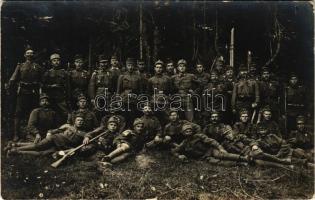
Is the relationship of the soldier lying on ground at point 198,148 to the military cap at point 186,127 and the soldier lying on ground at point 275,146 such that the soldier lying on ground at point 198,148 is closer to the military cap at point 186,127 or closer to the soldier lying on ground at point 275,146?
the military cap at point 186,127

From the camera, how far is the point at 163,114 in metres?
8.68

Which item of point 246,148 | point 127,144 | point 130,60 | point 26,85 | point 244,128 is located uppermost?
point 130,60

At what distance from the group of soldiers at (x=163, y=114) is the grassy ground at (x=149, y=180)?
0.17 m

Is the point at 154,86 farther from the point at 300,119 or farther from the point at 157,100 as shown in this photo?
the point at 300,119

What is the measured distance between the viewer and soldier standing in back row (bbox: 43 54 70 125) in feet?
28.3

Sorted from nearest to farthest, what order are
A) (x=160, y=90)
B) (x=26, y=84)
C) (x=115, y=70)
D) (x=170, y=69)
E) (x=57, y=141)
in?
(x=57, y=141) < (x=26, y=84) < (x=160, y=90) < (x=115, y=70) < (x=170, y=69)

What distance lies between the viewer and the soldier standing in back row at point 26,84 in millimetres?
8562

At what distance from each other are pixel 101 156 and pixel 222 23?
9.95 feet

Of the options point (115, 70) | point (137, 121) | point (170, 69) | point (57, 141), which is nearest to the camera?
point (57, 141)

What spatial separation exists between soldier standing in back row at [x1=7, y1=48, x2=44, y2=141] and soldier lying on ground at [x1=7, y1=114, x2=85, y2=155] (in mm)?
291

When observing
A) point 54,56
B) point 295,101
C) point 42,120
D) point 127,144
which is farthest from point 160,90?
point 295,101

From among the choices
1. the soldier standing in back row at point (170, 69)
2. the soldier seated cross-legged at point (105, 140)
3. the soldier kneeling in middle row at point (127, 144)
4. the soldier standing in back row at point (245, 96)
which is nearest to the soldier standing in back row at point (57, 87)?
the soldier seated cross-legged at point (105, 140)

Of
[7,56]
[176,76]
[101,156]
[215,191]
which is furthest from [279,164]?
[7,56]

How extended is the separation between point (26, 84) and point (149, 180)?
256cm
